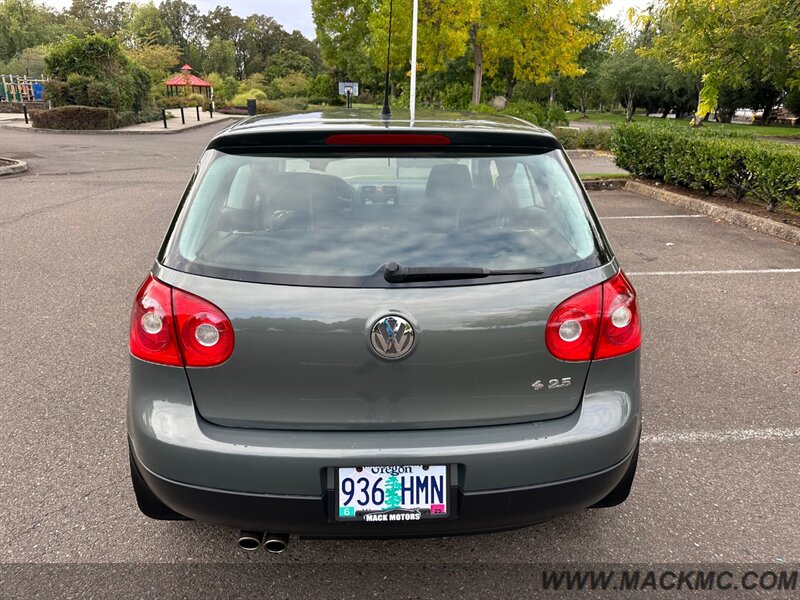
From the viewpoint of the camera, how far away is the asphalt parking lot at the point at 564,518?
2584 mm

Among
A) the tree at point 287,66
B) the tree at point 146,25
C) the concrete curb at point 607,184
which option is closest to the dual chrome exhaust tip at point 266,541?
the concrete curb at point 607,184

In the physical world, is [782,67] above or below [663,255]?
above

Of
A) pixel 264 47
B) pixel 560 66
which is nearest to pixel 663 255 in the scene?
pixel 560 66

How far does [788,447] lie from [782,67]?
13864 mm

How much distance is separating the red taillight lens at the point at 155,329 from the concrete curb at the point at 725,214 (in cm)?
837

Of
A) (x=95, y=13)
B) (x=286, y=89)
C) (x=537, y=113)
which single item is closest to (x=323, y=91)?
(x=286, y=89)

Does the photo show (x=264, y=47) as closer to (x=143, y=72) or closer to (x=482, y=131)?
(x=143, y=72)

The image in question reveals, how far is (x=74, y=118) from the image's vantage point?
90.0 feet

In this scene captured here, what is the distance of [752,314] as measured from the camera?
5.53 meters

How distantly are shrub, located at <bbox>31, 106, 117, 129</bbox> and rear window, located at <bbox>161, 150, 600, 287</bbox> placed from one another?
2912cm

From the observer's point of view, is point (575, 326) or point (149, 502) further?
point (149, 502)

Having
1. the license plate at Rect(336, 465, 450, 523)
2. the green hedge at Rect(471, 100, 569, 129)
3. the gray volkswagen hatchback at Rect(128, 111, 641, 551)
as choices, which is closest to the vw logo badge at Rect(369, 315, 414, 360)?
the gray volkswagen hatchback at Rect(128, 111, 641, 551)

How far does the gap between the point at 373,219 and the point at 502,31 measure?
23689 millimetres

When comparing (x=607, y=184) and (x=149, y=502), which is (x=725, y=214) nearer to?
(x=607, y=184)
